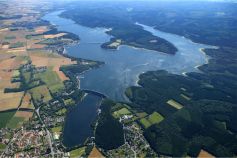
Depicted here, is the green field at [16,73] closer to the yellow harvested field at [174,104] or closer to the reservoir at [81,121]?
the reservoir at [81,121]

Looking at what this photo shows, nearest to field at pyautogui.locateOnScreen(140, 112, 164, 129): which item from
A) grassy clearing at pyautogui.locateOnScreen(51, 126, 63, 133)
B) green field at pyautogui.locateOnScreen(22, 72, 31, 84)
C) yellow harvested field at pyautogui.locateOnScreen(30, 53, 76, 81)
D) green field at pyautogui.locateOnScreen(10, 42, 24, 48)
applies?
grassy clearing at pyautogui.locateOnScreen(51, 126, 63, 133)

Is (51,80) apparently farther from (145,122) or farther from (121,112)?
(145,122)

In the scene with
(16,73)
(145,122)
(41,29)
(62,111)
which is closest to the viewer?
(145,122)

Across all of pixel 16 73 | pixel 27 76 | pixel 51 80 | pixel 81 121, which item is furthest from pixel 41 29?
pixel 81 121

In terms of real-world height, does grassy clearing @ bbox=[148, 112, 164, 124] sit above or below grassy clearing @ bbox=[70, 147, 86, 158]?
above

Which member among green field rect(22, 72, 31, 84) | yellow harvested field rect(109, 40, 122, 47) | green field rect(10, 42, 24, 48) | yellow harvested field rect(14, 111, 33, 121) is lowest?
green field rect(10, 42, 24, 48)

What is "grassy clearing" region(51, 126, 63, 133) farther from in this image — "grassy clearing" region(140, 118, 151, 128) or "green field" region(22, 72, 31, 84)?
"green field" region(22, 72, 31, 84)
